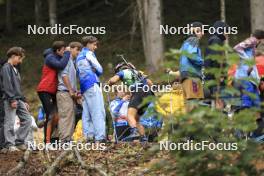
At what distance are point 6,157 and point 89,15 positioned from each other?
28.9 m

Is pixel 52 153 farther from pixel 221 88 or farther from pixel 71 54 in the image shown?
pixel 221 88

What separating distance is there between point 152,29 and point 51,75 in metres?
17.3

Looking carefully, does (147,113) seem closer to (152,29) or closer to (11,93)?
(11,93)

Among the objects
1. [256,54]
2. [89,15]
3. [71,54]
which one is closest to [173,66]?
[256,54]

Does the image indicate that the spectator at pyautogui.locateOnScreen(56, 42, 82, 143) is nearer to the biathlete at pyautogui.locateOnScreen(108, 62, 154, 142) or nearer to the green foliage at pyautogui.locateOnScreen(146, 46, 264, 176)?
the biathlete at pyautogui.locateOnScreen(108, 62, 154, 142)

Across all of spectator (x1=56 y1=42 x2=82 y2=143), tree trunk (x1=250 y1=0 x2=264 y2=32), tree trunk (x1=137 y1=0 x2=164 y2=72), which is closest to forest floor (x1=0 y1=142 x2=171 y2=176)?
spectator (x1=56 y1=42 x2=82 y2=143)

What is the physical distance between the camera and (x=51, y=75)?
14.5m

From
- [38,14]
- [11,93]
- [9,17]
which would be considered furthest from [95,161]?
[9,17]

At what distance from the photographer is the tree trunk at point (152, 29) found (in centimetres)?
3125

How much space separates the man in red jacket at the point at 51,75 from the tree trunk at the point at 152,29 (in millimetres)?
16454

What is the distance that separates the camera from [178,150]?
8703 millimetres

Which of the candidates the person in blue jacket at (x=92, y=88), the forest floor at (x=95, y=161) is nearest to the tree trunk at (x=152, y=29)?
the person in blue jacket at (x=92, y=88)

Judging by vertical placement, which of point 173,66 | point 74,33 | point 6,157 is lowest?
point 6,157

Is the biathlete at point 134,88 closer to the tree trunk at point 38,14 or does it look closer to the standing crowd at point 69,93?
the standing crowd at point 69,93
